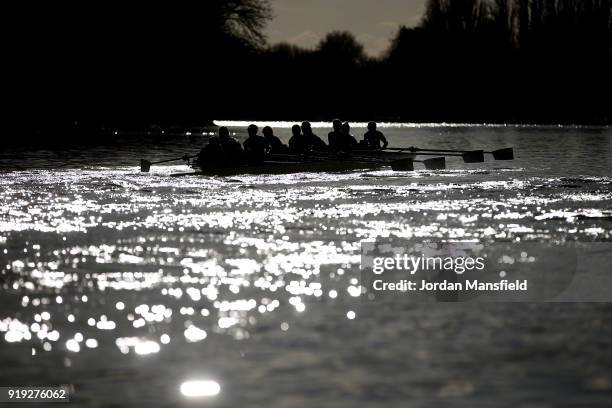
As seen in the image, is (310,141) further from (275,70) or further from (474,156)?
(275,70)

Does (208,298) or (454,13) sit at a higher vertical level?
(454,13)

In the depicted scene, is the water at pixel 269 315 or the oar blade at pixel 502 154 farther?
the oar blade at pixel 502 154

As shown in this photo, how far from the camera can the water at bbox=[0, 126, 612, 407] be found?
8180 mm

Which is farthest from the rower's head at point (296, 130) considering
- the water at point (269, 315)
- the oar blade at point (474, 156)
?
the water at point (269, 315)

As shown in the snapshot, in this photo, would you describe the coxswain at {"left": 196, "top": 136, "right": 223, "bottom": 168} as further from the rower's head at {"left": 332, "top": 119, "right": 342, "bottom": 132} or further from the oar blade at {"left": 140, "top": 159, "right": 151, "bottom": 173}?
the rower's head at {"left": 332, "top": 119, "right": 342, "bottom": 132}

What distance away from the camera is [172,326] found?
10.1m

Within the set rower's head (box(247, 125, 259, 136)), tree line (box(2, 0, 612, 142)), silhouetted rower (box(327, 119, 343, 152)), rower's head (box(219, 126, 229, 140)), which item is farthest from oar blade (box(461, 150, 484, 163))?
tree line (box(2, 0, 612, 142))

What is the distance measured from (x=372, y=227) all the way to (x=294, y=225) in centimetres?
117

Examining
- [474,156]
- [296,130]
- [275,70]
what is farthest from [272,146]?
[275,70]

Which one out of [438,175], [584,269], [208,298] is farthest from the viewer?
Result: [438,175]

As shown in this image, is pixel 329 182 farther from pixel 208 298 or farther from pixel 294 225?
pixel 208 298

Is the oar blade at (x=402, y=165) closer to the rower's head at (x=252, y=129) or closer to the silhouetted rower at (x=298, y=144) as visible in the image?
the silhouetted rower at (x=298, y=144)

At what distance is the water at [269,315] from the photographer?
26.8 feet

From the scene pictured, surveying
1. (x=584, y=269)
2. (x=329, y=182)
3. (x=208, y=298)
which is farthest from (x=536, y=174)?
(x=208, y=298)
